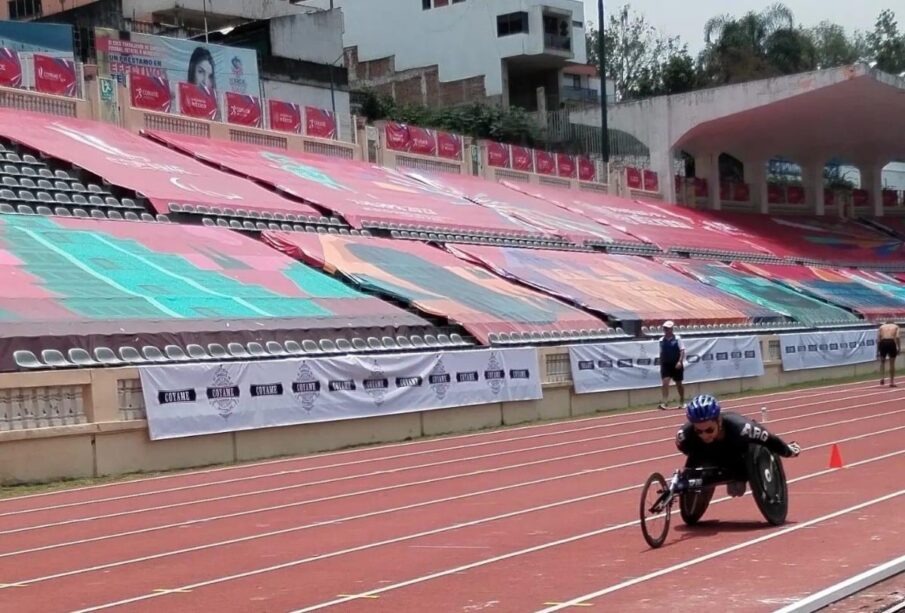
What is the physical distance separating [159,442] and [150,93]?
19.1 meters

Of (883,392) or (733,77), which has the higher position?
(733,77)

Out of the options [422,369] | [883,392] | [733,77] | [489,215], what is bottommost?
[883,392]

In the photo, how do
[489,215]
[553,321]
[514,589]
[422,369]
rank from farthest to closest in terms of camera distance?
[489,215]
[553,321]
[422,369]
[514,589]

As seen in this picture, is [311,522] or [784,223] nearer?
[311,522]

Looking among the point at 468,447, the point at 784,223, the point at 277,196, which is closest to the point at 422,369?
the point at 468,447

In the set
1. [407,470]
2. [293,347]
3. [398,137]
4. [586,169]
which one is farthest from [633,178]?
[407,470]

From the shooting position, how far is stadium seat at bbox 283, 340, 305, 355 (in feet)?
69.5

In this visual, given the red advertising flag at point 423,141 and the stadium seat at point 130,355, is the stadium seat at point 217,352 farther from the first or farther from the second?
the red advertising flag at point 423,141

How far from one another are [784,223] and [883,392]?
30393 mm

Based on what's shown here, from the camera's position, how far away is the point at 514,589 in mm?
8648

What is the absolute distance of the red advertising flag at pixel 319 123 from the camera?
39625mm

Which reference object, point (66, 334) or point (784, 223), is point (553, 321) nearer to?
point (66, 334)

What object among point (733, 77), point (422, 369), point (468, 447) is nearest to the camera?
point (468, 447)

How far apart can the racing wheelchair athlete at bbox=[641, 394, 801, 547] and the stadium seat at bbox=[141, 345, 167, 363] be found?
9.68m
